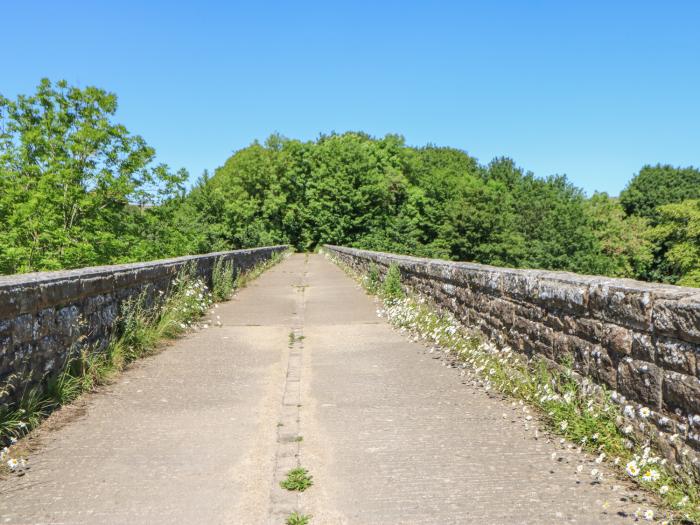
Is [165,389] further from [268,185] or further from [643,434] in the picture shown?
[268,185]

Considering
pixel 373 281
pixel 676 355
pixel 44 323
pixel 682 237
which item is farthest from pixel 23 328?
pixel 682 237

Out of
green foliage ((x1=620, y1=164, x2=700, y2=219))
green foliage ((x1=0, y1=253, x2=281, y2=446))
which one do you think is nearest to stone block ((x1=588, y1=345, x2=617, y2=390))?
green foliage ((x1=0, y1=253, x2=281, y2=446))

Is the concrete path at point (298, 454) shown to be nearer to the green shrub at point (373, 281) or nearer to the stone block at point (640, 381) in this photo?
the stone block at point (640, 381)

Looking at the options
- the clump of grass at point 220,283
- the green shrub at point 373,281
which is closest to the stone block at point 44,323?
the clump of grass at point 220,283

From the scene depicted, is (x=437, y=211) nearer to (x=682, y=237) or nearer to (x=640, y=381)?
(x=682, y=237)

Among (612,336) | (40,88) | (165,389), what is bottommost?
(165,389)

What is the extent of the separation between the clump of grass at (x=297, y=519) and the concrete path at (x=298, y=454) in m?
A: 0.05

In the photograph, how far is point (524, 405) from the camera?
4.25 m

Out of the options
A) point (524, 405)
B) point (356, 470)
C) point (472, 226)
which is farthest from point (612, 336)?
point (472, 226)

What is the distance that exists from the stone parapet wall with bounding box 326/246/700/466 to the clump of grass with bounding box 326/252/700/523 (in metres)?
0.10

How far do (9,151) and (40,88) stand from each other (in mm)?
3475

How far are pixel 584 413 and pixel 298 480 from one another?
6.36 feet

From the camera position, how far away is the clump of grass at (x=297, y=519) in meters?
2.53

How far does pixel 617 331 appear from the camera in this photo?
11.5ft
